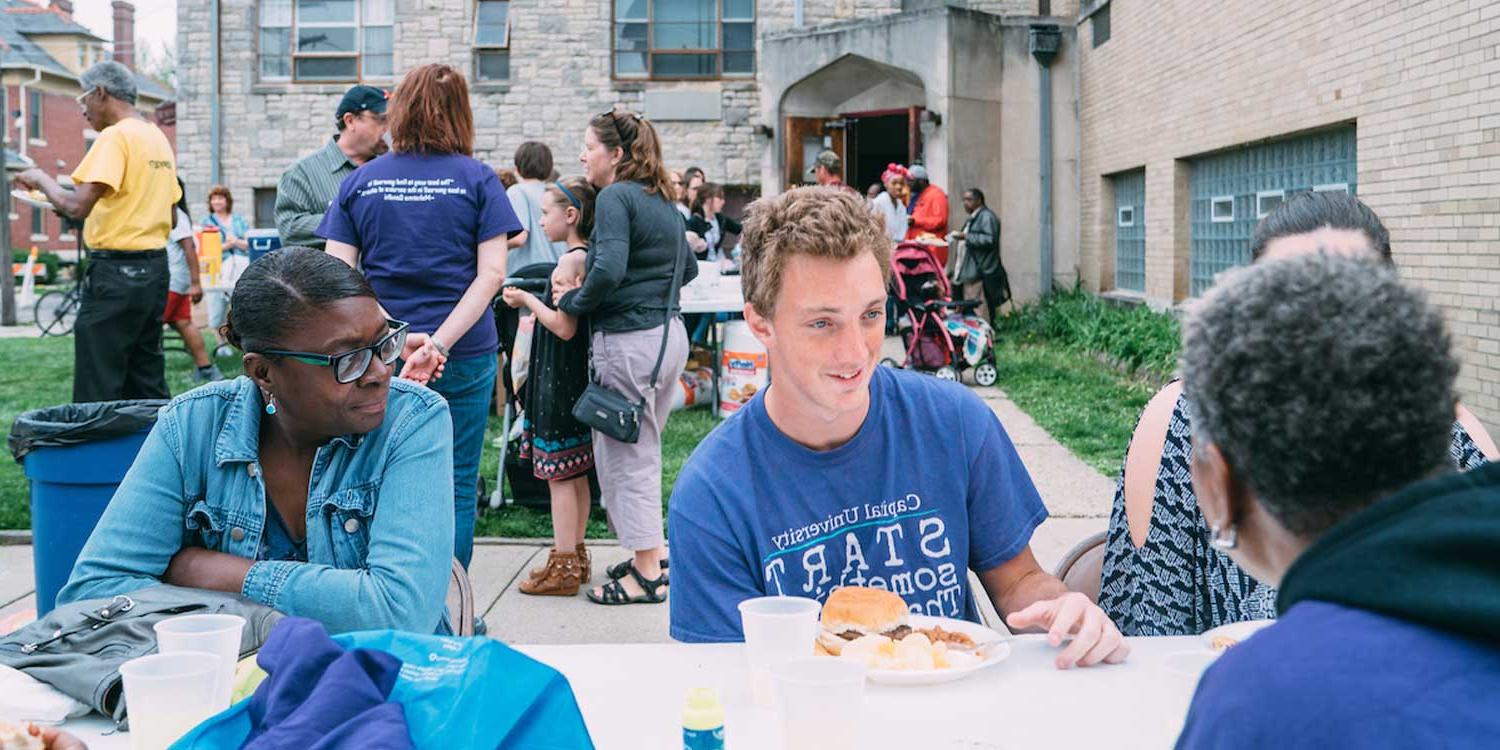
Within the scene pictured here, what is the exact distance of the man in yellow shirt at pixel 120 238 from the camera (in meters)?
6.76

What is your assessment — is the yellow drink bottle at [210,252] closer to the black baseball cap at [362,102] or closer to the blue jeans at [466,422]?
the black baseball cap at [362,102]

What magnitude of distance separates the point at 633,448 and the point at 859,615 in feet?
12.1

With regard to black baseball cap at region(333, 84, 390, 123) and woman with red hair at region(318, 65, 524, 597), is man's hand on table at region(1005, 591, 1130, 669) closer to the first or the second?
woman with red hair at region(318, 65, 524, 597)

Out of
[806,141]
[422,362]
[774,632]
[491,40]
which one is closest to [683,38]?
[491,40]

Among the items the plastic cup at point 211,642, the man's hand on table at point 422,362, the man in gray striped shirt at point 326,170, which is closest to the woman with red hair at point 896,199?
the man in gray striped shirt at point 326,170

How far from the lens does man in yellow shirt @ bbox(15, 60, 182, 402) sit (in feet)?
22.2

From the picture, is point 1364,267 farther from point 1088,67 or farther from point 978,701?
point 1088,67

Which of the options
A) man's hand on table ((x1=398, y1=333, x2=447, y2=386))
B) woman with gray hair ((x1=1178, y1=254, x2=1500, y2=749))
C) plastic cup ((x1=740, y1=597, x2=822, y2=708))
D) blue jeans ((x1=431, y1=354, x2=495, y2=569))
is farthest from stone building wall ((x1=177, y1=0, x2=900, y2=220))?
woman with gray hair ((x1=1178, y1=254, x2=1500, y2=749))

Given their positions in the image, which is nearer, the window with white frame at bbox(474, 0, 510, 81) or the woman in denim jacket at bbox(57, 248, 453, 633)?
the woman in denim jacket at bbox(57, 248, 453, 633)

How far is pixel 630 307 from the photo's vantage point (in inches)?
237

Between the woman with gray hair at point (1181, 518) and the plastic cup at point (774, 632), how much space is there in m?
0.99

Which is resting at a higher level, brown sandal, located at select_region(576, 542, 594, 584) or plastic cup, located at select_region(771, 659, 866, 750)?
plastic cup, located at select_region(771, 659, 866, 750)

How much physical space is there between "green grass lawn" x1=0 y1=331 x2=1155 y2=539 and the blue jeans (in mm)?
2143

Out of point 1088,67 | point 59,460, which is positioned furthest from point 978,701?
point 1088,67
